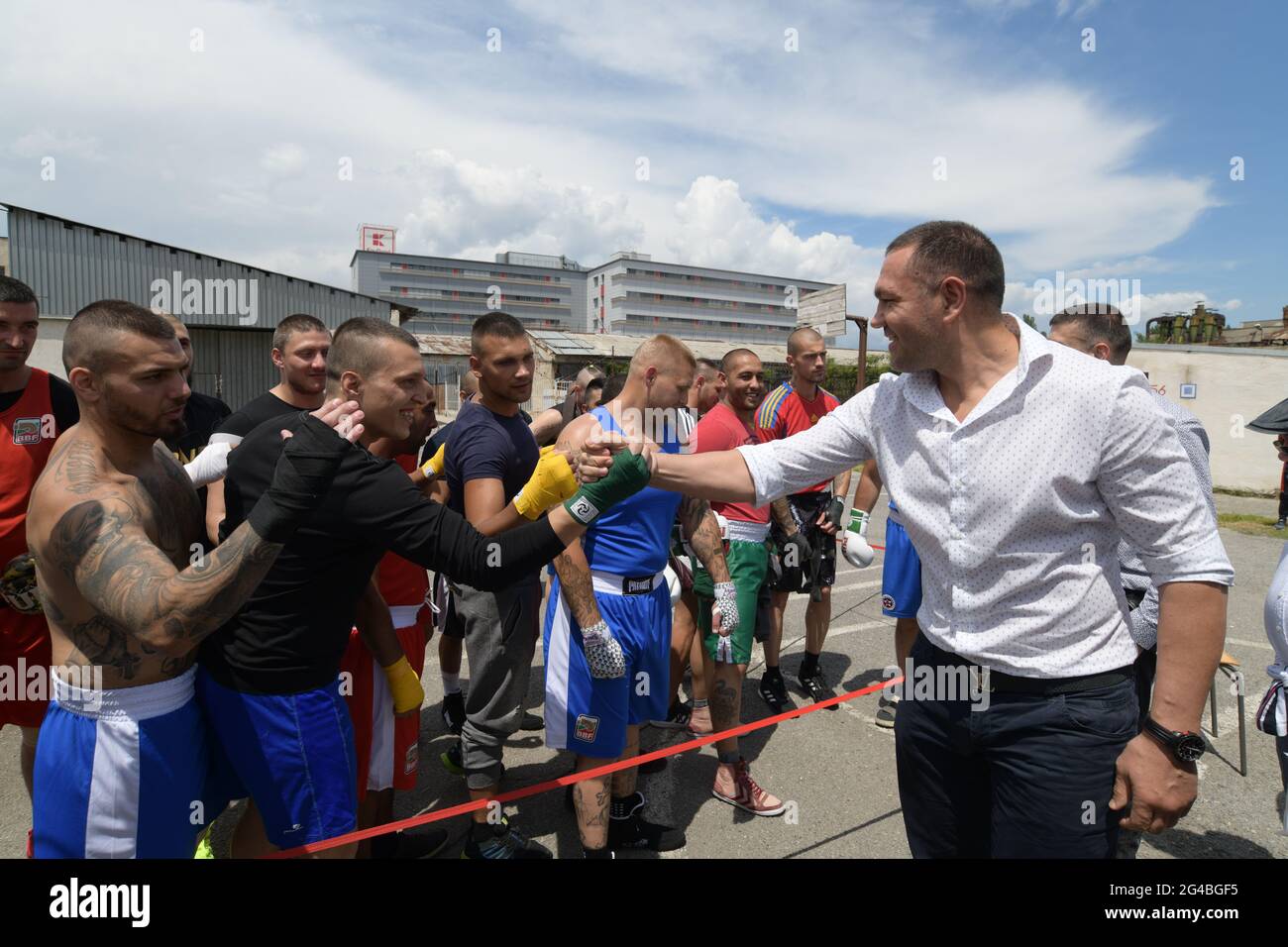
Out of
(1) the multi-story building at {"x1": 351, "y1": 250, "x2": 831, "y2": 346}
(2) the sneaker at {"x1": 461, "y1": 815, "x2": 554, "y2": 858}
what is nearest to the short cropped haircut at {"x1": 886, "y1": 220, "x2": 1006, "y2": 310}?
(2) the sneaker at {"x1": 461, "y1": 815, "x2": 554, "y2": 858}

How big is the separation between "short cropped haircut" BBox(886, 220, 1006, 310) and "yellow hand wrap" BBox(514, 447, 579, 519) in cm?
134

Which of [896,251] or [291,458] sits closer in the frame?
[291,458]

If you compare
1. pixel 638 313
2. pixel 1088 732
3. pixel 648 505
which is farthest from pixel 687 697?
pixel 638 313

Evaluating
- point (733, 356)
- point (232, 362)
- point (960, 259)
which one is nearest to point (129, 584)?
point (960, 259)

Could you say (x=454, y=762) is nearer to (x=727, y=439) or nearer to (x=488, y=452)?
(x=488, y=452)

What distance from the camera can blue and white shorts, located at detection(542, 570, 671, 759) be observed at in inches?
116

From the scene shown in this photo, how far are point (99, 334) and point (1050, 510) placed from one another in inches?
108

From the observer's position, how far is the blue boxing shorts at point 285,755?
2.17 metres

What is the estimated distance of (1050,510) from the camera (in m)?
1.79

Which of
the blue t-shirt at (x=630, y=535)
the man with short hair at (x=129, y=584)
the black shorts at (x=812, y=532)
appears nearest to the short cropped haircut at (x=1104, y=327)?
the black shorts at (x=812, y=532)

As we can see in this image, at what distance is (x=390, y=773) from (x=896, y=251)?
285 centimetres
